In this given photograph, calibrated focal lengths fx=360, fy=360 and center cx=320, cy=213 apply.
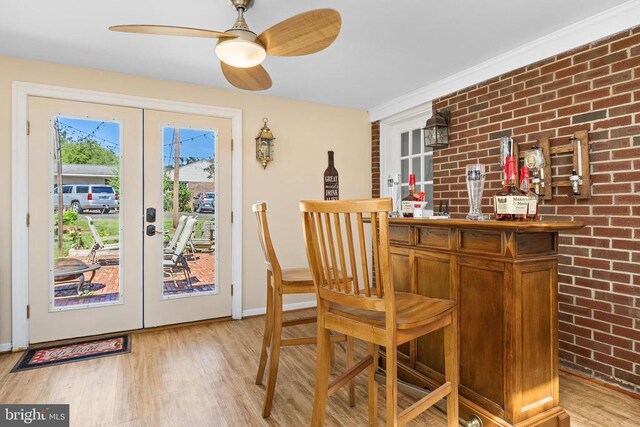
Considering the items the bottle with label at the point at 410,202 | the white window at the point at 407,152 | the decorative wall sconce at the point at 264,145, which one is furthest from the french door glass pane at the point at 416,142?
the bottle with label at the point at 410,202

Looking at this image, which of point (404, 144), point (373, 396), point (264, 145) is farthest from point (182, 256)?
point (404, 144)

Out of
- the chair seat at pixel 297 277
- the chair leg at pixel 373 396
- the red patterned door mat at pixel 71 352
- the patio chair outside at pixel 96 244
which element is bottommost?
the red patterned door mat at pixel 71 352

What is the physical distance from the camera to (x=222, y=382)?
2303 mm

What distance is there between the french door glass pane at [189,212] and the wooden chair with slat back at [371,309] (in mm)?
2225

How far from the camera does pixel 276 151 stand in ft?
12.7

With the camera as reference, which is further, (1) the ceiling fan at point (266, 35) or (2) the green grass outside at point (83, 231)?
(2) the green grass outside at point (83, 231)

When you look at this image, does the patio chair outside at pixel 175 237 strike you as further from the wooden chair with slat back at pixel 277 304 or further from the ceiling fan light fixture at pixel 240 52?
the ceiling fan light fixture at pixel 240 52

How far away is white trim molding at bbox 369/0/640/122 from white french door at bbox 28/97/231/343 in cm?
208

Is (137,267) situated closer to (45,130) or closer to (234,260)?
(234,260)

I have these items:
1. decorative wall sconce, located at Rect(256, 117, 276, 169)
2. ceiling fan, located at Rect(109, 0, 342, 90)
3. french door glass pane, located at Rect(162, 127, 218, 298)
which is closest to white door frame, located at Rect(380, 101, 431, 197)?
decorative wall sconce, located at Rect(256, 117, 276, 169)

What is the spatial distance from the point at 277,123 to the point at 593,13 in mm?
2729

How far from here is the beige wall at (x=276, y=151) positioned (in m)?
2.85

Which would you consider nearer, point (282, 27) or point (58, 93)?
point (282, 27)

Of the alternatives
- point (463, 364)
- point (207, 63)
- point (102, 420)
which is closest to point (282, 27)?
point (207, 63)
